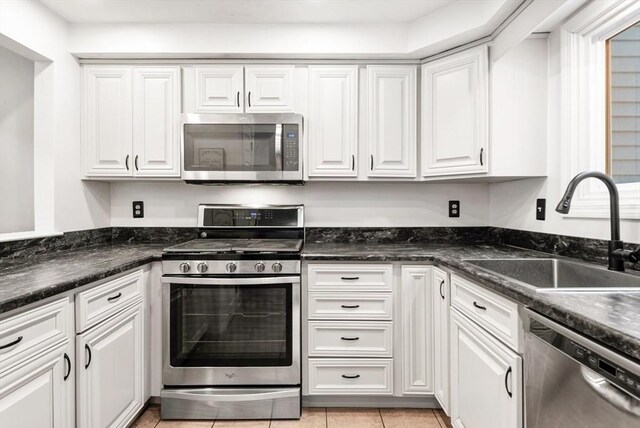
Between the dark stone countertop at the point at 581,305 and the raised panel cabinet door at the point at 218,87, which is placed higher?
the raised panel cabinet door at the point at 218,87

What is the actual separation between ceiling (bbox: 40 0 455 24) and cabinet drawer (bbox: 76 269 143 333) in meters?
1.55

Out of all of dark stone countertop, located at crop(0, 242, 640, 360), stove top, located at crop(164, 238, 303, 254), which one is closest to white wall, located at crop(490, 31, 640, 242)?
dark stone countertop, located at crop(0, 242, 640, 360)

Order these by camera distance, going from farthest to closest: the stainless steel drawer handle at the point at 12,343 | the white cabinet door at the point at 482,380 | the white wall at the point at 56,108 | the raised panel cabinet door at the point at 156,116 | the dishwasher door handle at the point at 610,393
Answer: the raised panel cabinet door at the point at 156,116 → the white wall at the point at 56,108 → the white cabinet door at the point at 482,380 → the stainless steel drawer handle at the point at 12,343 → the dishwasher door handle at the point at 610,393

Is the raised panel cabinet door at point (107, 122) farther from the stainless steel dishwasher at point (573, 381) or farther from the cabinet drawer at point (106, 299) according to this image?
the stainless steel dishwasher at point (573, 381)

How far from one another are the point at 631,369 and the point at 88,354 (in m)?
1.78

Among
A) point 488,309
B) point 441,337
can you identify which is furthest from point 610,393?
point 441,337

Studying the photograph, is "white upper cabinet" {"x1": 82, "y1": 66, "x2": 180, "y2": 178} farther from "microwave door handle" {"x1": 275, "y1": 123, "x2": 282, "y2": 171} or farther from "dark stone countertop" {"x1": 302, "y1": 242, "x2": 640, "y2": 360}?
"dark stone countertop" {"x1": 302, "y1": 242, "x2": 640, "y2": 360}

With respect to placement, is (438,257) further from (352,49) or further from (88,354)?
(88,354)

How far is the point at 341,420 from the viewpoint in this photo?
1906mm

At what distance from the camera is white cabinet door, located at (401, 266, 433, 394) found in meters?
1.92

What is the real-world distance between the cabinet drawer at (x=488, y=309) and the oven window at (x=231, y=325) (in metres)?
0.89

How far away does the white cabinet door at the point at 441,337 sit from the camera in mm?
1767

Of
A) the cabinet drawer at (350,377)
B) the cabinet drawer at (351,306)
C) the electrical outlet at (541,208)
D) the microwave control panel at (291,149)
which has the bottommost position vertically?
the cabinet drawer at (350,377)

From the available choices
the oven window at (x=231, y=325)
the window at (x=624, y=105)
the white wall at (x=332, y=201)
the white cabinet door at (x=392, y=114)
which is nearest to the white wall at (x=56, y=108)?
the white wall at (x=332, y=201)
